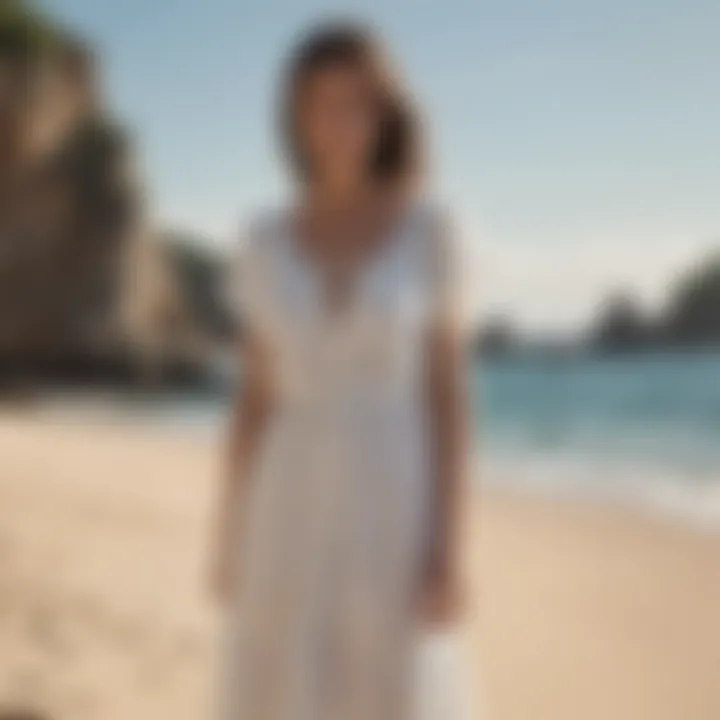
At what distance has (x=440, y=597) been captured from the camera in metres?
0.83

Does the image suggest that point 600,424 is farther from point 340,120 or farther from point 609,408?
point 340,120

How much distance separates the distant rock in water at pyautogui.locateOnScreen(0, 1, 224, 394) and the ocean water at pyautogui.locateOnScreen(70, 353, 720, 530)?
0.30 ft

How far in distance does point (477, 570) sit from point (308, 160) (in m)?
0.64

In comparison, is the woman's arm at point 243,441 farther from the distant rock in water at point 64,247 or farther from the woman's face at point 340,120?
the distant rock in water at point 64,247

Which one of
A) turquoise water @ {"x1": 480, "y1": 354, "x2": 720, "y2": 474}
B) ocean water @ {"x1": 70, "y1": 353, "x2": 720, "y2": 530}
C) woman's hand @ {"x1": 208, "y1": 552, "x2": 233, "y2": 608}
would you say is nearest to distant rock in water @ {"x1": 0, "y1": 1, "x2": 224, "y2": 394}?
ocean water @ {"x1": 70, "y1": 353, "x2": 720, "y2": 530}

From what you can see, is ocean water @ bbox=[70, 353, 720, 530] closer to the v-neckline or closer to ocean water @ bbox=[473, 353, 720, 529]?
ocean water @ bbox=[473, 353, 720, 529]

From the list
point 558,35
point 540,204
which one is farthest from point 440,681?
point 558,35

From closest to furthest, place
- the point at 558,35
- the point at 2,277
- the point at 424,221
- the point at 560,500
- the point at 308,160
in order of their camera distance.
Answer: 1. the point at 424,221
2. the point at 308,160
3. the point at 558,35
4. the point at 2,277
5. the point at 560,500

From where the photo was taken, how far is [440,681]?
33.7 inches

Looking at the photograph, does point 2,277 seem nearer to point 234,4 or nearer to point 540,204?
point 234,4

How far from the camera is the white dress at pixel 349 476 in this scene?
0.83 metres

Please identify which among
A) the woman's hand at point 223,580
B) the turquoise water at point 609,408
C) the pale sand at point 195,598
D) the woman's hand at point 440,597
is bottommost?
the pale sand at point 195,598

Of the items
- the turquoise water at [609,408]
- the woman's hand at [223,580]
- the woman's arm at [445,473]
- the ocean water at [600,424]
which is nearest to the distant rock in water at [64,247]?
the ocean water at [600,424]

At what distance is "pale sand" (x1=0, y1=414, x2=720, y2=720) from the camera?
1223mm
